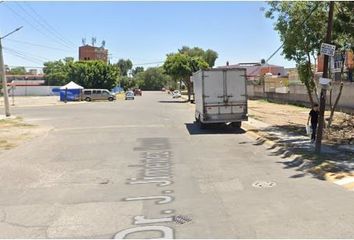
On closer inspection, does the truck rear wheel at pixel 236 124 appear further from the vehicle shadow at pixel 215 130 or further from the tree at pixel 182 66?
the tree at pixel 182 66

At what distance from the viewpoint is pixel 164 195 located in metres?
9.49

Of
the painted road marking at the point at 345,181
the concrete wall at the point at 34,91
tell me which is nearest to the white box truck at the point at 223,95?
the painted road marking at the point at 345,181

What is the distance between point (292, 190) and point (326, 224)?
2595 mm

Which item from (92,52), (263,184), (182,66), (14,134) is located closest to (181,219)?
(263,184)

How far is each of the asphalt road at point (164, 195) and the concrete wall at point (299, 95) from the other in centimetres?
1905

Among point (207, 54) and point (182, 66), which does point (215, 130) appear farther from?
point (207, 54)

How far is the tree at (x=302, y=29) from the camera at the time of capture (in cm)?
2009

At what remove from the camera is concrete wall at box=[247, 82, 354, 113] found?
33.9 m

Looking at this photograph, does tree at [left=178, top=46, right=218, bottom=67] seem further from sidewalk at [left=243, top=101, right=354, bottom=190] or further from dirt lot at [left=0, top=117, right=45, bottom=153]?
sidewalk at [left=243, top=101, right=354, bottom=190]

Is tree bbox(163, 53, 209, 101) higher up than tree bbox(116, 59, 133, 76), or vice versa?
tree bbox(116, 59, 133, 76)

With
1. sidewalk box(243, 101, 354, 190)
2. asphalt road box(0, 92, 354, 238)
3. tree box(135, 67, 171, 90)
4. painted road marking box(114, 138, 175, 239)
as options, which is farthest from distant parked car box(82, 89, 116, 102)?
tree box(135, 67, 171, 90)

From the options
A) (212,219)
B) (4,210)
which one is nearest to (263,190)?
(212,219)

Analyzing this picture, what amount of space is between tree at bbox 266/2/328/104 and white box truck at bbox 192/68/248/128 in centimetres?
269

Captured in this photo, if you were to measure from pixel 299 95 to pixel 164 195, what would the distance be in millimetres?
39482
